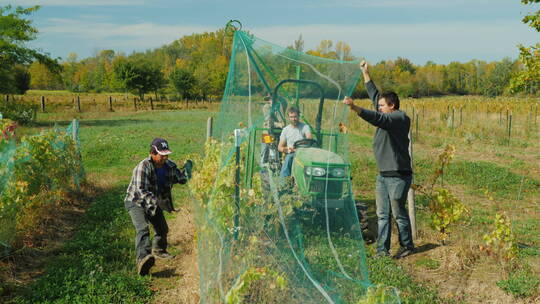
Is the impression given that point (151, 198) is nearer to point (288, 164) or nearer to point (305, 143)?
point (288, 164)

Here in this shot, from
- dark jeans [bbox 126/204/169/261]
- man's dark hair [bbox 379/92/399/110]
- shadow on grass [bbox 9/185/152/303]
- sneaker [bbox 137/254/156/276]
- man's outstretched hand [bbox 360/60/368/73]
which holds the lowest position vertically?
shadow on grass [bbox 9/185/152/303]

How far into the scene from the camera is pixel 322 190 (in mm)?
5887

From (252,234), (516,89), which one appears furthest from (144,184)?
(516,89)

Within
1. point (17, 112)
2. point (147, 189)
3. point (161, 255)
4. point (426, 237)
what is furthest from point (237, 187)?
point (17, 112)

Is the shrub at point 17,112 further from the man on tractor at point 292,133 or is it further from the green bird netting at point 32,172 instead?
the man on tractor at point 292,133

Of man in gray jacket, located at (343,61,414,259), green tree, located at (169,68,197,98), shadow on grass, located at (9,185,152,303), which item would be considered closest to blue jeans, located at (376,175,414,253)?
man in gray jacket, located at (343,61,414,259)

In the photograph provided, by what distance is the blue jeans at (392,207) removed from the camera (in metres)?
5.68

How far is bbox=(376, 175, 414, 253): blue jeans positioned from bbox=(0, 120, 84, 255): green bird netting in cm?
446

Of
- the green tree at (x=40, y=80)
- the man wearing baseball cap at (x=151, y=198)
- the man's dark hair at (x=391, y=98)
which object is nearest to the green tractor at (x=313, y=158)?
the man's dark hair at (x=391, y=98)

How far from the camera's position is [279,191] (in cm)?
480

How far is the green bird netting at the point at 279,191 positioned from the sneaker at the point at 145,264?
2.45ft

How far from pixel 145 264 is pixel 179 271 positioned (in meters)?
0.49

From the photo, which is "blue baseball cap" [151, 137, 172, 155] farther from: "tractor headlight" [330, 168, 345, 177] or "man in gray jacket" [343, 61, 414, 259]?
"man in gray jacket" [343, 61, 414, 259]

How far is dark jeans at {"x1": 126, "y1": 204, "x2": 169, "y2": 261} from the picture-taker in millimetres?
5377
